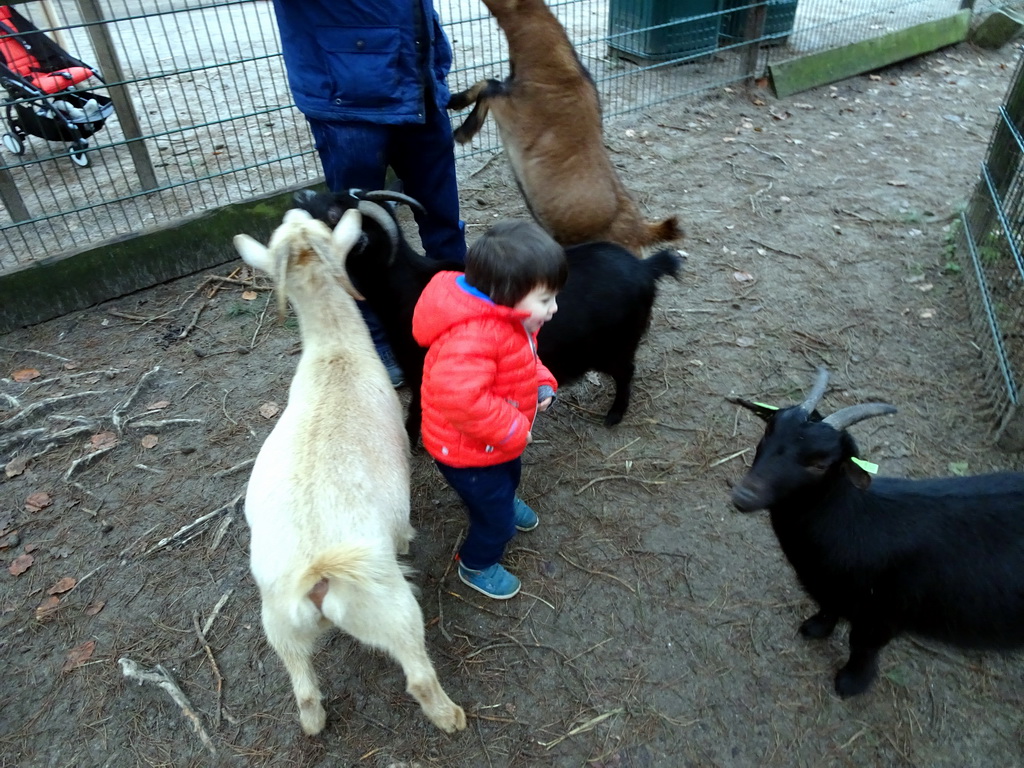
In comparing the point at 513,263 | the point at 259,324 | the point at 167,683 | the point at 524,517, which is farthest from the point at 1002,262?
Answer: the point at 167,683

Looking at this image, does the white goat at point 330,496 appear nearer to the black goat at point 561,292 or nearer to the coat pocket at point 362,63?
the black goat at point 561,292

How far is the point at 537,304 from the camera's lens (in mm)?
2006

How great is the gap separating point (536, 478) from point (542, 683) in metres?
1.04

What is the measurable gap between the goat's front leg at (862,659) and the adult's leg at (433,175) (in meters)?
2.51

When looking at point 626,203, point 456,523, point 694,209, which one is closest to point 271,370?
point 456,523

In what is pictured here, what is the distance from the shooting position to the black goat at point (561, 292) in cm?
292

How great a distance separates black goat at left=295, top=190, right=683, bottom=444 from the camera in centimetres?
292

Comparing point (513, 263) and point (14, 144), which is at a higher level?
point (513, 263)

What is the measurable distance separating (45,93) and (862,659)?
680 cm

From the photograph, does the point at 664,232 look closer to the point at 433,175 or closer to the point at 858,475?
the point at 433,175

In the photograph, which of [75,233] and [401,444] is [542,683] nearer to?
[401,444]

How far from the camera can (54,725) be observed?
2336 millimetres

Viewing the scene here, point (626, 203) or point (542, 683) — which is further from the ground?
point (626, 203)

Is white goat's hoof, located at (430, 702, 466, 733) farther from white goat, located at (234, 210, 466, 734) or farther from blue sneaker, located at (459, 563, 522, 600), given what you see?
blue sneaker, located at (459, 563, 522, 600)
